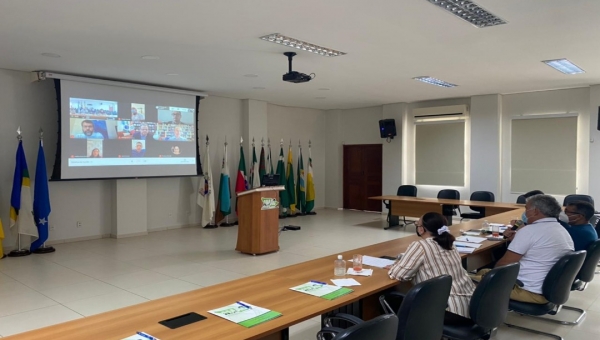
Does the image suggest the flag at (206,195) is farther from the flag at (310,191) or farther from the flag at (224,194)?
the flag at (310,191)

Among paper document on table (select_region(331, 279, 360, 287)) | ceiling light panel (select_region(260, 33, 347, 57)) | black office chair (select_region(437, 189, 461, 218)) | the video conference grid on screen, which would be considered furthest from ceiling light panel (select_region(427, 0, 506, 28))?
the video conference grid on screen

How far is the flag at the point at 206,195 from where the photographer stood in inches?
365

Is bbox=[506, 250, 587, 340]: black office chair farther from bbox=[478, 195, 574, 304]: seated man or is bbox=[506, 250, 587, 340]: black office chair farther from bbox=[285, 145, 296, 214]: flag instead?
bbox=[285, 145, 296, 214]: flag

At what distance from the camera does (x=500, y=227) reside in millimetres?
4996

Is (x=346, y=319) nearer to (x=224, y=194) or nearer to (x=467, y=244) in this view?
(x=467, y=244)

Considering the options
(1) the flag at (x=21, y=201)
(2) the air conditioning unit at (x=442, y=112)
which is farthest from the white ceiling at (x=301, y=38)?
(2) the air conditioning unit at (x=442, y=112)

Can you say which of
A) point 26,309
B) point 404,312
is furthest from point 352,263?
point 26,309

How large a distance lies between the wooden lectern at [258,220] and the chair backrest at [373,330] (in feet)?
15.4

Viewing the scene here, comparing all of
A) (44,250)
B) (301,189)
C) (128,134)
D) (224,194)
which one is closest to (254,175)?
(224,194)

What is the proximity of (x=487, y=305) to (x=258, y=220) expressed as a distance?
166 inches

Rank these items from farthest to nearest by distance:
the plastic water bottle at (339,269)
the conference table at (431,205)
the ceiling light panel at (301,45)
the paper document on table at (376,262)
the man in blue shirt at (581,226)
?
the conference table at (431,205)
the ceiling light panel at (301,45)
the man in blue shirt at (581,226)
the paper document on table at (376,262)
the plastic water bottle at (339,269)

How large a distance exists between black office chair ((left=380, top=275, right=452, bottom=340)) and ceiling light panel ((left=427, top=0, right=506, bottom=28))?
2746 millimetres

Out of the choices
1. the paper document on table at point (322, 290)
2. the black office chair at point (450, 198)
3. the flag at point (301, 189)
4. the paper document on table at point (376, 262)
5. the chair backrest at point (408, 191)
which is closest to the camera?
the paper document on table at point (322, 290)

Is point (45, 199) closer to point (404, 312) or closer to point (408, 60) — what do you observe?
point (408, 60)
